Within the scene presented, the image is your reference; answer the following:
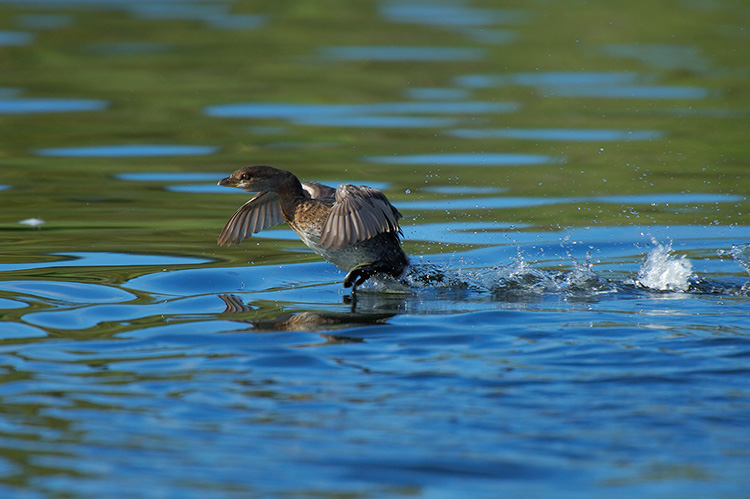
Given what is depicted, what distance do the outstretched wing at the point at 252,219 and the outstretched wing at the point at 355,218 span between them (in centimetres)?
107

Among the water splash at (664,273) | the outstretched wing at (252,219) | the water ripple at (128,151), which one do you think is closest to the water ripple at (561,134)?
the water ripple at (128,151)

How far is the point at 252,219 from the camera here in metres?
7.84

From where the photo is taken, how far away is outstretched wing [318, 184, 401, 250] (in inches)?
260

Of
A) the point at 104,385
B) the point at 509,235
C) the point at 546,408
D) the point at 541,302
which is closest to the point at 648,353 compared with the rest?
the point at 546,408

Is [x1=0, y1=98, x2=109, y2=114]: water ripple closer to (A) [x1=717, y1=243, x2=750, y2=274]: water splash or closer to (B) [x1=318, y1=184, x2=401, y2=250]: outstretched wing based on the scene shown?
(B) [x1=318, y1=184, x2=401, y2=250]: outstretched wing

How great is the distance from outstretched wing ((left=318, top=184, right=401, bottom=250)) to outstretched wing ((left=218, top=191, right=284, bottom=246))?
1.07 metres

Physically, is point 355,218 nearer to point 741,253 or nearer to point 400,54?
point 741,253

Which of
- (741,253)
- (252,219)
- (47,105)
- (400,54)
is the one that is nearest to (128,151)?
(47,105)

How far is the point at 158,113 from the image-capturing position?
43.7 ft

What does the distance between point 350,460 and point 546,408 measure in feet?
3.05

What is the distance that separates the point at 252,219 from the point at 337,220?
1310mm

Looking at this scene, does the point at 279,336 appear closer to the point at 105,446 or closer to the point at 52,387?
the point at 52,387

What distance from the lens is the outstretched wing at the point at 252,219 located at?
7781 millimetres

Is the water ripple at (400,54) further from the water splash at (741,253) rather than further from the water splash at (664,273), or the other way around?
the water splash at (664,273)
